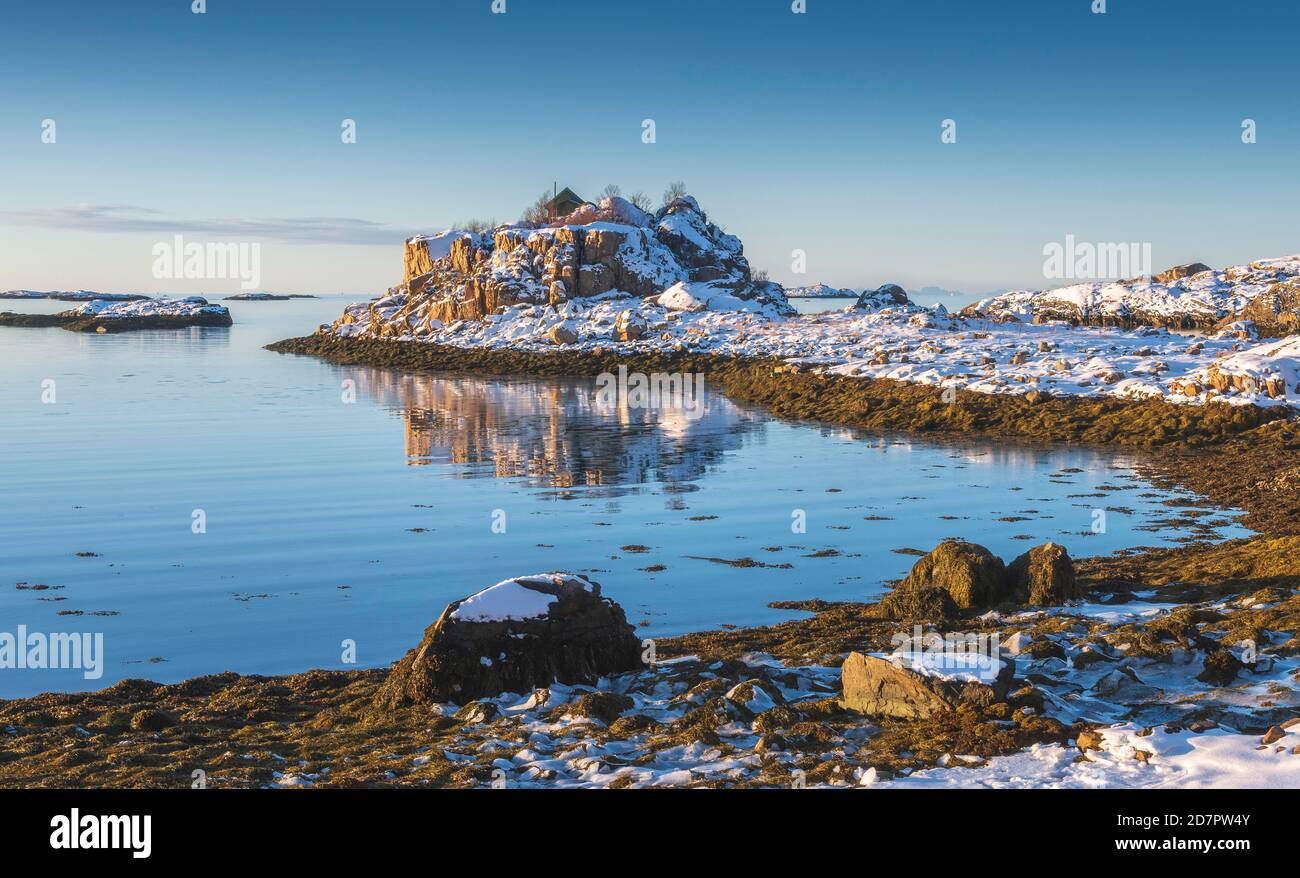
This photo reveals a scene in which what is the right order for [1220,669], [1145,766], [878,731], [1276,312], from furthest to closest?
[1276,312] < [1220,669] < [878,731] < [1145,766]

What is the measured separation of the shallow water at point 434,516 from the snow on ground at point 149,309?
101052 mm

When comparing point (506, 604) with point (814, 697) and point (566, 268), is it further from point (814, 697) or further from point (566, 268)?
point (566, 268)

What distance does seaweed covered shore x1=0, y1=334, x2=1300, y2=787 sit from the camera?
8172 mm

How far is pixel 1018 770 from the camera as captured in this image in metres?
8.02

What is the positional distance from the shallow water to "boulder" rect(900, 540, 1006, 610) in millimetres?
1239

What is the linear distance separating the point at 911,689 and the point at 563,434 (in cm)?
2651

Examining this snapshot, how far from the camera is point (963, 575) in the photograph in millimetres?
13781

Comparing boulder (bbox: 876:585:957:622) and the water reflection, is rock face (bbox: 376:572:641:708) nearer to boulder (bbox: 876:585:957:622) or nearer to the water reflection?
boulder (bbox: 876:585:957:622)

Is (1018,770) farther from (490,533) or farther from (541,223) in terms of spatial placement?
(541,223)

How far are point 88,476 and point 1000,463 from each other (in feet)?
73.0

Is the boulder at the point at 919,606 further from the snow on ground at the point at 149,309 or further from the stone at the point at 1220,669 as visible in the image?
the snow on ground at the point at 149,309

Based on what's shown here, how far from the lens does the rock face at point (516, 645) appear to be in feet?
34.2

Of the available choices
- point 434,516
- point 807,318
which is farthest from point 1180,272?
→ point 434,516
